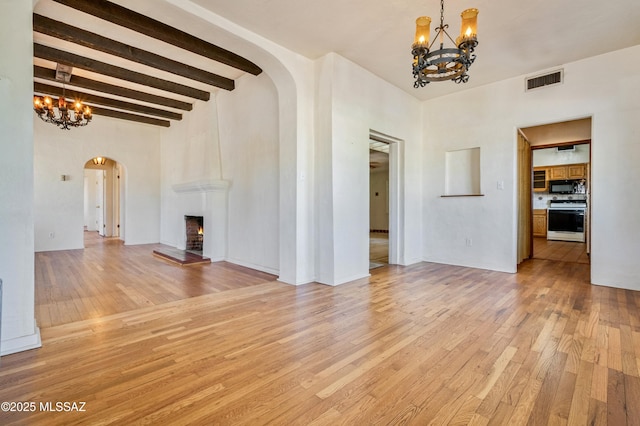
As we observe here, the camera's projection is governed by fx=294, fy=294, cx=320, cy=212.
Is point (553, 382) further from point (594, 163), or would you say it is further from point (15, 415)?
point (594, 163)

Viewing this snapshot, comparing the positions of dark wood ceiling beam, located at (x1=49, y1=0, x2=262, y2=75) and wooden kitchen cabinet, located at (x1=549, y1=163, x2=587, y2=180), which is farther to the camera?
wooden kitchen cabinet, located at (x1=549, y1=163, x2=587, y2=180)

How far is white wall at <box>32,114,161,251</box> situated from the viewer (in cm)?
680

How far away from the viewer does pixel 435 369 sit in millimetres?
1885

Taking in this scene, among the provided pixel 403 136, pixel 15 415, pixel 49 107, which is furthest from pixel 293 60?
pixel 49 107

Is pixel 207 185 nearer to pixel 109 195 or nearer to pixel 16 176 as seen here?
pixel 16 176

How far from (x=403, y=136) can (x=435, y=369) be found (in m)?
4.14

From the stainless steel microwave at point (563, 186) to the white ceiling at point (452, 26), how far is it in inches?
217

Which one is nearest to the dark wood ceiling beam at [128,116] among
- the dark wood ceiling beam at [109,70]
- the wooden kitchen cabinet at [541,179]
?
the dark wood ceiling beam at [109,70]

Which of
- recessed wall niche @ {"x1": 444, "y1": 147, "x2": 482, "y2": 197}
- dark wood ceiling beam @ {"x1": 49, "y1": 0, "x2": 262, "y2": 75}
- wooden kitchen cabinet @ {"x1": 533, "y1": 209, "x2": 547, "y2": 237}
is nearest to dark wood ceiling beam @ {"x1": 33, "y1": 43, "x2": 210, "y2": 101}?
dark wood ceiling beam @ {"x1": 49, "y1": 0, "x2": 262, "y2": 75}

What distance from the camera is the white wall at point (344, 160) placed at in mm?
3945

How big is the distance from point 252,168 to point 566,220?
8.66 metres

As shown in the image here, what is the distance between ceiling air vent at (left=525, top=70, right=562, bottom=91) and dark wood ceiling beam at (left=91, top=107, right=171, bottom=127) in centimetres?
805

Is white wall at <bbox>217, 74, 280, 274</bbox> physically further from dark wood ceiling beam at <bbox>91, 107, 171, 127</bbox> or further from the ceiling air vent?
the ceiling air vent

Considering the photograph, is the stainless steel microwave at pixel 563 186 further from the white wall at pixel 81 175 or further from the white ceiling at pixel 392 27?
the white wall at pixel 81 175
